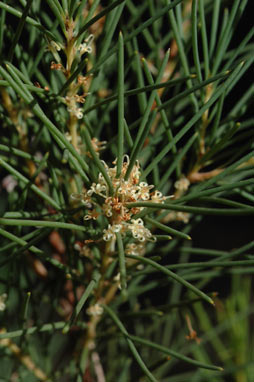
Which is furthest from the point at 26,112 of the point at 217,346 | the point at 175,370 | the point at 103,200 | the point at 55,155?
the point at 175,370

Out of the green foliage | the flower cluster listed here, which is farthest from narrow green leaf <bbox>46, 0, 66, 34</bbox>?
the flower cluster

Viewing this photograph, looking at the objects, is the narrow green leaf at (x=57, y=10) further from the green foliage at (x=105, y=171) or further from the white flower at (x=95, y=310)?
the white flower at (x=95, y=310)

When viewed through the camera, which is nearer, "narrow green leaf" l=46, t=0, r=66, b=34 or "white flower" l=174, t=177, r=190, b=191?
"narrow green leaf" l=46, t=0, r=66, b=34

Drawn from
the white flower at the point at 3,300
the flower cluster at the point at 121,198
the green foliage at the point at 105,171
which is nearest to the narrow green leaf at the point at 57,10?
the green foliage at the point at 105,171

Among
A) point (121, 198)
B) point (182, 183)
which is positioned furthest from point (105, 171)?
point (182, 183)

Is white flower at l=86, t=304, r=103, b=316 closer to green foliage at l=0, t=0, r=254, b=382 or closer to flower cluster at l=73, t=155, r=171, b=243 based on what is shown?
green foliage at l=0, t=0, r=254, b=382

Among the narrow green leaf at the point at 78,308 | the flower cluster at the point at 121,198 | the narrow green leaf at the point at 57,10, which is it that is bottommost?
the narrow green leaf at the point at 78,308

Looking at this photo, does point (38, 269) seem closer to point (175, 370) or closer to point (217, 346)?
point (217, 346)

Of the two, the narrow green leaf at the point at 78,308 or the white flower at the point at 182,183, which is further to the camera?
the white flower at the point at 182,183

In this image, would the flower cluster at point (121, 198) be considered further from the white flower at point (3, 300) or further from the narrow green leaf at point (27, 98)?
the white flower at point (3, 300)

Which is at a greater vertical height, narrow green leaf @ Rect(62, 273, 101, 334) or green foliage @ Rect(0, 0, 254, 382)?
green foliage @ Rect(0, 0, 254, 382)

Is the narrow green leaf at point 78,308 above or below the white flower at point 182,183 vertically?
below

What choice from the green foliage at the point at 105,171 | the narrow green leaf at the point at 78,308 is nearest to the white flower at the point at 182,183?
the green foliage at the point at 105,171
